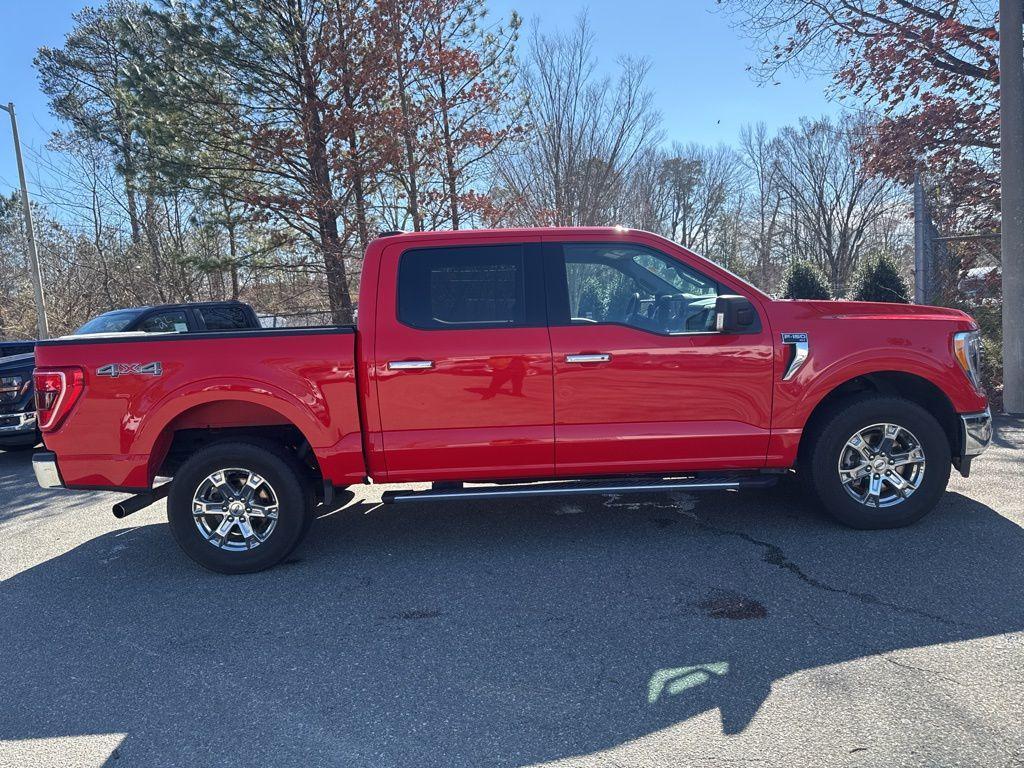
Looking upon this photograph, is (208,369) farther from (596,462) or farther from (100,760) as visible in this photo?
(596,462)

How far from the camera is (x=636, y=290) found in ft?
14.6

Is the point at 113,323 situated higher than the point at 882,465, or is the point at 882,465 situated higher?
the point at 113,323

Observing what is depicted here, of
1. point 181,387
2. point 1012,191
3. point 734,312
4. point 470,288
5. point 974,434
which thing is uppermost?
point 1012,191

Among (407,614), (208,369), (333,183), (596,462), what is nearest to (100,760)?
(407,614)

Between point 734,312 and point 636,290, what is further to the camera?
point 636,290

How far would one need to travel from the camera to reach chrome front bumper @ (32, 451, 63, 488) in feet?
14.0

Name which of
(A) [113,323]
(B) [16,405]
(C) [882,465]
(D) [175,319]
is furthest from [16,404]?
(C) [882,465]

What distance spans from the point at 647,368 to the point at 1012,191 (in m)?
6.56

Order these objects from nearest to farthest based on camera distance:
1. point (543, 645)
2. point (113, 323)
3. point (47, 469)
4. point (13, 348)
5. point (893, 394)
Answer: point (543, 645) → point (47, 469) → point (893, 394) → point (113, 323) → point (13, 348)

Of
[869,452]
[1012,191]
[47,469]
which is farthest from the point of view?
[1012,191]

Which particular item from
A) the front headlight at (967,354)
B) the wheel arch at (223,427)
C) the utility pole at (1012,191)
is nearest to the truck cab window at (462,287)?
the wheel arch at (223,427)

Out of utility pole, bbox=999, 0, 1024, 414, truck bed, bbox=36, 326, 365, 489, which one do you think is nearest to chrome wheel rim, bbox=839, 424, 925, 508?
truck bed, bbox=36, 326, 365, 489

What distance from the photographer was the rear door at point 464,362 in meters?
4.27

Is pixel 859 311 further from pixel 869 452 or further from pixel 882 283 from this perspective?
pixel 882 283
